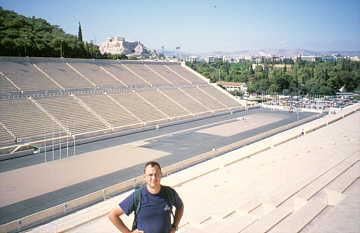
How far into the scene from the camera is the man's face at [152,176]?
7.57ft

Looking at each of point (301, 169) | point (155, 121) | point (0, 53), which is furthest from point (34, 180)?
point (0, 53)

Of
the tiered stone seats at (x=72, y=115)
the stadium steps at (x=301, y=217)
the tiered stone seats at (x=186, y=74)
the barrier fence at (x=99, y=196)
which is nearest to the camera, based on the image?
the stadium steps at (x=301, y=217)

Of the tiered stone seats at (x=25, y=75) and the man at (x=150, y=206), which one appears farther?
the tiered stone seats at (x=25, y=75)

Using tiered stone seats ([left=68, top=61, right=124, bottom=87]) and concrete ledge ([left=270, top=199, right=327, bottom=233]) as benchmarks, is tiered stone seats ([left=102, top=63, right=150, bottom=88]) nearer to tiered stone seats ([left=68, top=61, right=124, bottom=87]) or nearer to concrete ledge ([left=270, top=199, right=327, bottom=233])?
tiered stone seats ([left=68, top=61, right=124, bottom=87])

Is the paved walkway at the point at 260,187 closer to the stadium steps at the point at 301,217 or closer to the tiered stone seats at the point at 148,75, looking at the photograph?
the stadium steps at the point at 301,217

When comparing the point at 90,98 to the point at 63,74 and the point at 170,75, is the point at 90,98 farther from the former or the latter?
the point at 170,75

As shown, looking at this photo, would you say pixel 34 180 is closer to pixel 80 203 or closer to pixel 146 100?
pixel 80 203

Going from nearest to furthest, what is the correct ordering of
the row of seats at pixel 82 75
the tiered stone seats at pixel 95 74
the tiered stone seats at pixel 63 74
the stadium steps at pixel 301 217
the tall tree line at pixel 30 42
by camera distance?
1. the stadium steps at pixel 301 217
2. the row of seats at pixel 82 75
3. the tiered stone seats at pixel 63 74
4. the tiered stone seats at pixel 95 74
5. the tall tree line at pixel 30 42

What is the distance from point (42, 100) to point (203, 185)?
15268 millimetres

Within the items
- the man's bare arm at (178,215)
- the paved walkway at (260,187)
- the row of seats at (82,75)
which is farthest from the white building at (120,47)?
the man's bare arm at (178,215)

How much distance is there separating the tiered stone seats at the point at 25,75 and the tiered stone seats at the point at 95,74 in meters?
3.93

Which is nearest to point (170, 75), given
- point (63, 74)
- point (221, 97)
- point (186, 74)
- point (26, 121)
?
point (186, 74)

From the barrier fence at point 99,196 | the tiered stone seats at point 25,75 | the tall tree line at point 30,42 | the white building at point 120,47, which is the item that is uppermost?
the white building at point 120,47

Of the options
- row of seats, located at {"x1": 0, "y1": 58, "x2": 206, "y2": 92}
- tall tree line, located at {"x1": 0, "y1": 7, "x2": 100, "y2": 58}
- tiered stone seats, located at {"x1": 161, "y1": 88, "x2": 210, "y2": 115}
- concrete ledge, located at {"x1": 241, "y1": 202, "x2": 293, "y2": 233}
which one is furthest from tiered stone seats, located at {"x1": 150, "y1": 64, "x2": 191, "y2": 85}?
concrete ledge, located at {"x1": 241, "y1": 202, "x2": 293, "y2": 233}
